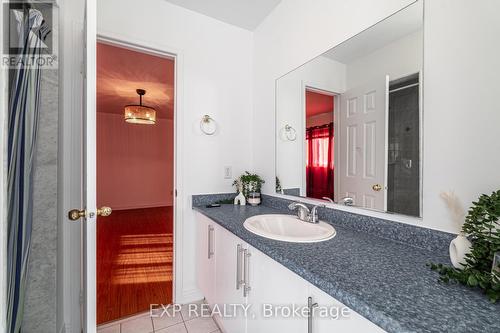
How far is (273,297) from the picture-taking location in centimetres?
94

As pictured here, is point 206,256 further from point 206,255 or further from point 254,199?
point 254,199

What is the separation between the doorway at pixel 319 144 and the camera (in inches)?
54.1

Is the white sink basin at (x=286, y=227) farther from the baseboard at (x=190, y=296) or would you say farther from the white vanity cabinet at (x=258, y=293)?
the baseboard at (x=190, y=296)

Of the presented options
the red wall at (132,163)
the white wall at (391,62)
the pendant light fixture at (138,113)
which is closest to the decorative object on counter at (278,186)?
the white wall at (391,62)

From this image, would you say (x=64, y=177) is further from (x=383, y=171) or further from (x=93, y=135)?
(x=383, y=171)

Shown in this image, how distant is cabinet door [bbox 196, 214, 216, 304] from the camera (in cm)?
152

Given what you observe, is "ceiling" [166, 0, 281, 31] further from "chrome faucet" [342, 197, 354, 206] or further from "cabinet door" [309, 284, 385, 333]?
"cabinet door" [309, 284, 385, 333]

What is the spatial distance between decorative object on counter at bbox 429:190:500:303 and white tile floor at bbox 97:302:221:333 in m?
1.50

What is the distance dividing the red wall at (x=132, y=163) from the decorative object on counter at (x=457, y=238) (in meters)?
5.69

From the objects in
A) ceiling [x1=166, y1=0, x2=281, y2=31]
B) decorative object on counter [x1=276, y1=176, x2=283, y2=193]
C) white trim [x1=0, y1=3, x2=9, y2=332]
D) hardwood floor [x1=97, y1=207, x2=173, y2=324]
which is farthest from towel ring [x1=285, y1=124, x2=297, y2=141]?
hardwood floor [x1=97, y1=207, x2=173, y2=324]

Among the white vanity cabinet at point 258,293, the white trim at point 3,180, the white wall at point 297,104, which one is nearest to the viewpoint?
the white trim at point 3,180

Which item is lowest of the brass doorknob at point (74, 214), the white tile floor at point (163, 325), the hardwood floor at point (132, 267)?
the white tile floor at point (163, 325)

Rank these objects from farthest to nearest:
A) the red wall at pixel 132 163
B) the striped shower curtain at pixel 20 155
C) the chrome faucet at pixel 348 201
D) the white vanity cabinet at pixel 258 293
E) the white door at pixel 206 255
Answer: the red wall at pixel 132 163
the white door at pixel 206 255
the chrome faucet at pixel 348 201
the white vanity cabinet at pixel 258 293
the striped shower curtain at pixel 20 155

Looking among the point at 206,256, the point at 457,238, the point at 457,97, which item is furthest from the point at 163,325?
the point at 457,97
